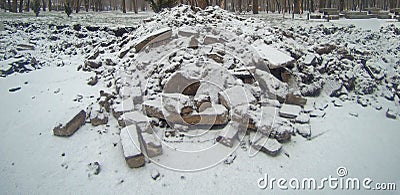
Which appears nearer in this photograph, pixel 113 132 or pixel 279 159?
pixel 279 159

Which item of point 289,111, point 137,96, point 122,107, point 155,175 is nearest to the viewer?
point 155,175

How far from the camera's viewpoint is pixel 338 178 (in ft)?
10.7

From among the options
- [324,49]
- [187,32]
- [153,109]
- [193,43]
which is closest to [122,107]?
[153,109]

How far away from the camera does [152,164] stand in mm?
3420

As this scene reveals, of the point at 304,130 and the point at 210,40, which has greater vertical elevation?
the point at 210,40

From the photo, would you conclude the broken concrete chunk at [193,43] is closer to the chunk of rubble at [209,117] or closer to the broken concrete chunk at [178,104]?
the broken concrete chunk at [178,104]

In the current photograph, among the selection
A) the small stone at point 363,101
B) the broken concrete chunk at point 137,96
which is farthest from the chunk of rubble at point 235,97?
the small stone at point 363,101

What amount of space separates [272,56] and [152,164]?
3280 millimetres

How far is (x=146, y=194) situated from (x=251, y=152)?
1610 millimetres

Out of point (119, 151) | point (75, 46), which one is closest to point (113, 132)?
point (119, 151)

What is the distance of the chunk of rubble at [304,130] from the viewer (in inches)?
155

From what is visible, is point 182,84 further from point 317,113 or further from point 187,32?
point 317,113

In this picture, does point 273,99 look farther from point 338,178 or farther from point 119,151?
point 119,151

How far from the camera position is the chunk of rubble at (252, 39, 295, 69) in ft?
15.8
